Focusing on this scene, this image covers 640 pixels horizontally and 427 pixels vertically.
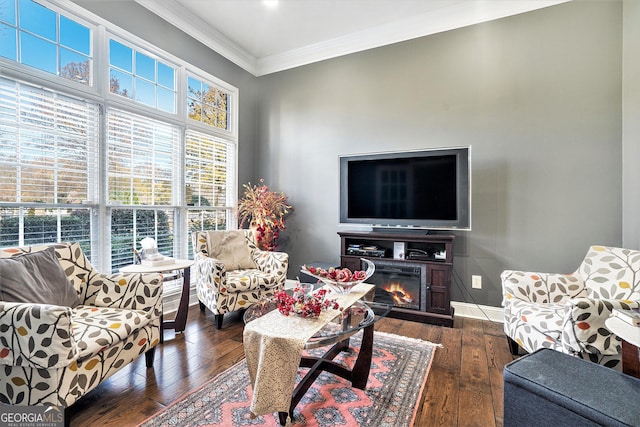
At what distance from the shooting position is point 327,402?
5.66 ft

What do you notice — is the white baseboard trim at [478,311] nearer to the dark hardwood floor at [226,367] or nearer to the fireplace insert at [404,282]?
the dark hardwood floor at [226,367]

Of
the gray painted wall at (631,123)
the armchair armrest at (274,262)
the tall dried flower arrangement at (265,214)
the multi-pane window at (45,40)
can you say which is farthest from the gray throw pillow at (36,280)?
the gray painted wall at (631,123)

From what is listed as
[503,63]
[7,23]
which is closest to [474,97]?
Result: [503,63]

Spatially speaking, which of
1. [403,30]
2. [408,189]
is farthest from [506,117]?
[403,30]

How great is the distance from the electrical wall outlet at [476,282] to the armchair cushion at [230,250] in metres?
2.36

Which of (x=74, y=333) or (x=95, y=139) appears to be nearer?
(x=74, y=333)

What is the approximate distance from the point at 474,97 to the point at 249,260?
2973mm

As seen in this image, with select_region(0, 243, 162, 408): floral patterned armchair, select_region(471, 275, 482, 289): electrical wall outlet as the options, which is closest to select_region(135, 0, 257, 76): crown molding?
select_region(0, 243, 162, 408): floral patterned armchair

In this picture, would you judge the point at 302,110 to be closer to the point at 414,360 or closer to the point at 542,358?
the point at 414,360

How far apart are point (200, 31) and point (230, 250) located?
2.54 meters

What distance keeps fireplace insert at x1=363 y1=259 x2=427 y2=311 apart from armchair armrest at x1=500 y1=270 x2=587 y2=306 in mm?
833

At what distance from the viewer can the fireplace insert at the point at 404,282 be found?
3.06 metres

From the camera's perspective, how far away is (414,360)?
222 centimetres

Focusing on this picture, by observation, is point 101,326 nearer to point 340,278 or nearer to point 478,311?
point 340,278
